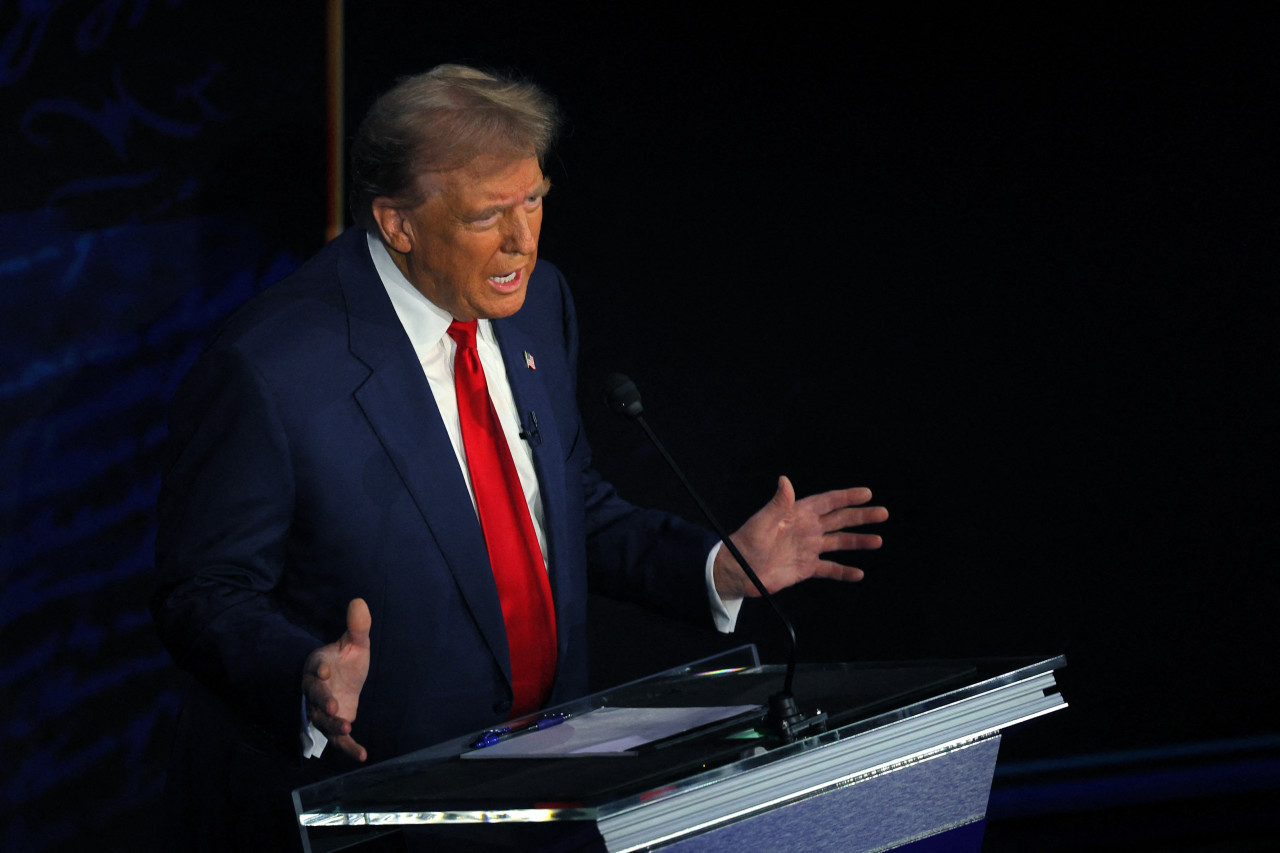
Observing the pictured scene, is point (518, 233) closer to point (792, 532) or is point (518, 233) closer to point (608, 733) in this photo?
point (792, 532)

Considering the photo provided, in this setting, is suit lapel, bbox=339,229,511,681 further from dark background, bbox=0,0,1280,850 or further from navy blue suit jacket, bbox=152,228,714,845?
dark background, bbox=0,0,1280,850

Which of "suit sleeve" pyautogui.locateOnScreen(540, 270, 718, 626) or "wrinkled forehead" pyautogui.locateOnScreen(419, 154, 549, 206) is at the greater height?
"wrinkled forehead" pyautogui.locateOnScreen(419, 154, 549, 206)

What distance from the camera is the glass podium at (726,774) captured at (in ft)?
3.63

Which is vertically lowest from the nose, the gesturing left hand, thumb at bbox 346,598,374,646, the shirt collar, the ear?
the gesturing left hand

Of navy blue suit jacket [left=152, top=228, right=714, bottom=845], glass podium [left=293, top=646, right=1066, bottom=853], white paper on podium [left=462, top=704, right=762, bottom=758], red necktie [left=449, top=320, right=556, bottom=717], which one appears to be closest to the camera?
glass podium [left=293, top=646, right=1066, bottom=853]

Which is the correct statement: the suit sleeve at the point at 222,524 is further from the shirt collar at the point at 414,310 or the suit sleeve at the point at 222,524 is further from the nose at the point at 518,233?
the nose at the point at 518,233

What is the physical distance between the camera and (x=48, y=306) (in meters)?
2.15

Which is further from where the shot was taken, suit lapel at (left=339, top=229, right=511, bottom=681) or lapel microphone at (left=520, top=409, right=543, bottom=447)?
lapel microphone at (left=520, top=409, right=543, bottom=447)

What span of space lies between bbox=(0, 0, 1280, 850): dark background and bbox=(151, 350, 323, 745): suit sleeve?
985 mm

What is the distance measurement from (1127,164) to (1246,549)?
33.4 inches

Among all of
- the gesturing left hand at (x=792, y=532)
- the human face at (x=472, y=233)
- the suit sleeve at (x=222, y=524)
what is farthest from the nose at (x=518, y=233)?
the gesturing left hand at (x=792, y=532)

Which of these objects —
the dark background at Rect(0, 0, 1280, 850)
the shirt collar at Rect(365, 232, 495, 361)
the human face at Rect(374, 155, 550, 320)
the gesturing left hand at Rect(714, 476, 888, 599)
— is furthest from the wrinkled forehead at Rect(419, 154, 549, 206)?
the dark background at Rect(0, 0, 1280, 850)

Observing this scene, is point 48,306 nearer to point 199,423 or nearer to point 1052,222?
point 199,423

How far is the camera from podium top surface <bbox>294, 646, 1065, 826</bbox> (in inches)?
43.6
